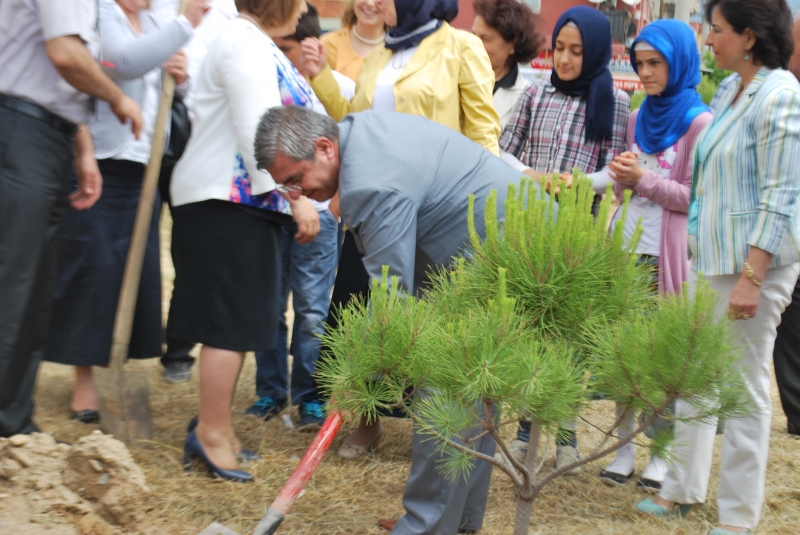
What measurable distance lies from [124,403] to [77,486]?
2.10 ft

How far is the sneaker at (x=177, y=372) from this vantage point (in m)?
4.20

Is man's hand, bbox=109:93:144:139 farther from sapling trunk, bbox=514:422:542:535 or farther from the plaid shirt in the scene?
sapling trunk, bbox=514:422:542:535

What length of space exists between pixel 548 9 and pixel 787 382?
37.1 feet

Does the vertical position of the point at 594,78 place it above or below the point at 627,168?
above

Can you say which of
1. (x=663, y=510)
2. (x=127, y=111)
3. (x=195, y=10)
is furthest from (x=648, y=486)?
(x=195, y=10)

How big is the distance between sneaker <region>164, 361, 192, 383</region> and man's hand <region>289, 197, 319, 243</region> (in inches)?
66.5

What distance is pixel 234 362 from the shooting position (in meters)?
2.88

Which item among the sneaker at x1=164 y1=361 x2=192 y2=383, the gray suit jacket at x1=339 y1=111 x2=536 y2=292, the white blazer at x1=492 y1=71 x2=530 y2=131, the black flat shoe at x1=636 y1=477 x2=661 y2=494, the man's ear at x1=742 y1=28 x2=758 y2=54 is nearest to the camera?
the gray suit jacket at x1=339 y1=111 x2=536 y2=292

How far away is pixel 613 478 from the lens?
3209 millimetres

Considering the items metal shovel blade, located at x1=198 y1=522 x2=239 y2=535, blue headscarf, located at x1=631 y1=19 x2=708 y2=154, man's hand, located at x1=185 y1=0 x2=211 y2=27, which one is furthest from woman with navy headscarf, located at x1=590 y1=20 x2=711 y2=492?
man's hand, located at x1=185 y1=0 x2=211 y2=27

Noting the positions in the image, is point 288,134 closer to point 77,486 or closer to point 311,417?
point 77,486

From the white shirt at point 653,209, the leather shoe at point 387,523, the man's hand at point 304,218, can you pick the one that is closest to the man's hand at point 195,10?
the man's hand at point 304,218

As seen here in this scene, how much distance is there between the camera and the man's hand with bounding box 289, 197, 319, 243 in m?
2.81

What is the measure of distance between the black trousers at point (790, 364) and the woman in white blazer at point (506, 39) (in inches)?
62.4
